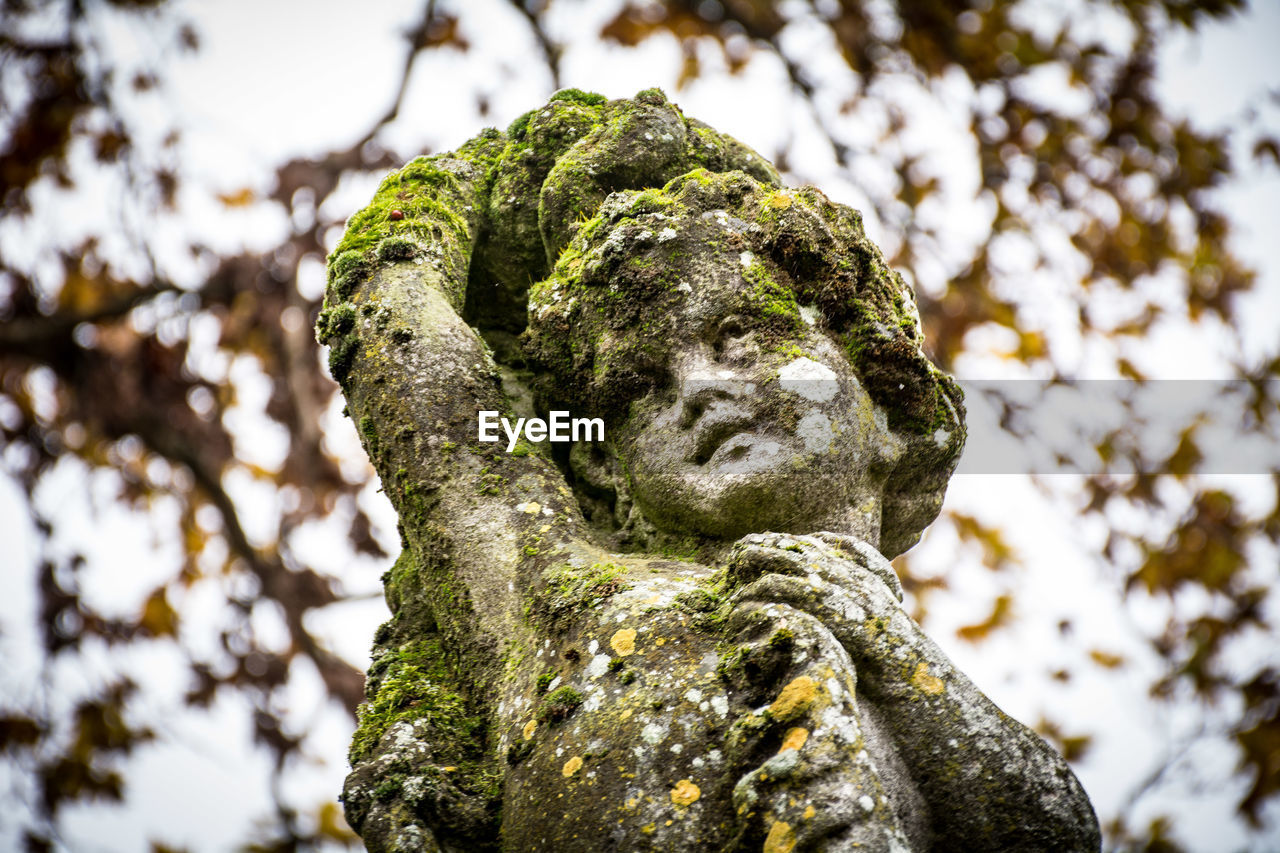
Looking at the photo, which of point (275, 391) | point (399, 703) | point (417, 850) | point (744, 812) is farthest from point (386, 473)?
point (275, 391)

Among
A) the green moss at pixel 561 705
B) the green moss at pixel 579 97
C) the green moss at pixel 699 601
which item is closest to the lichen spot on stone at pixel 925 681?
the green moss at pixel 699 601

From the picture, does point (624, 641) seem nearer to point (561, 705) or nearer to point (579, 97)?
point (561, 705)

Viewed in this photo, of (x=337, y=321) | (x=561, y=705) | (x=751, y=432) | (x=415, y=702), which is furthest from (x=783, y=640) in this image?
(x=337, y=321)

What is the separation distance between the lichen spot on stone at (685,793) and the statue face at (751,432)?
688 mm

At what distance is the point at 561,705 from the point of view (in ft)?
6.69

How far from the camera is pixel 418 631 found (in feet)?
8.61

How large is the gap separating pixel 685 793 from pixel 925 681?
528 mm

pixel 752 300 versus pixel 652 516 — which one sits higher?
pixel 752 300

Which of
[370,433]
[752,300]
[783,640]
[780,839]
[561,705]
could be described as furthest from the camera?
[370,433]

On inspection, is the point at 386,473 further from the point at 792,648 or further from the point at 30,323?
the point at 30,323

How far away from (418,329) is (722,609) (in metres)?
1.19

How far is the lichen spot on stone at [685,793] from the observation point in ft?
6.04

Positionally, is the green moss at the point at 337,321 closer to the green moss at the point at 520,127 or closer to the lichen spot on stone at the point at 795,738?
the green moss at the point at 520,127

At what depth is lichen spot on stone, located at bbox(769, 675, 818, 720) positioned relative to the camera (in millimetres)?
1795
